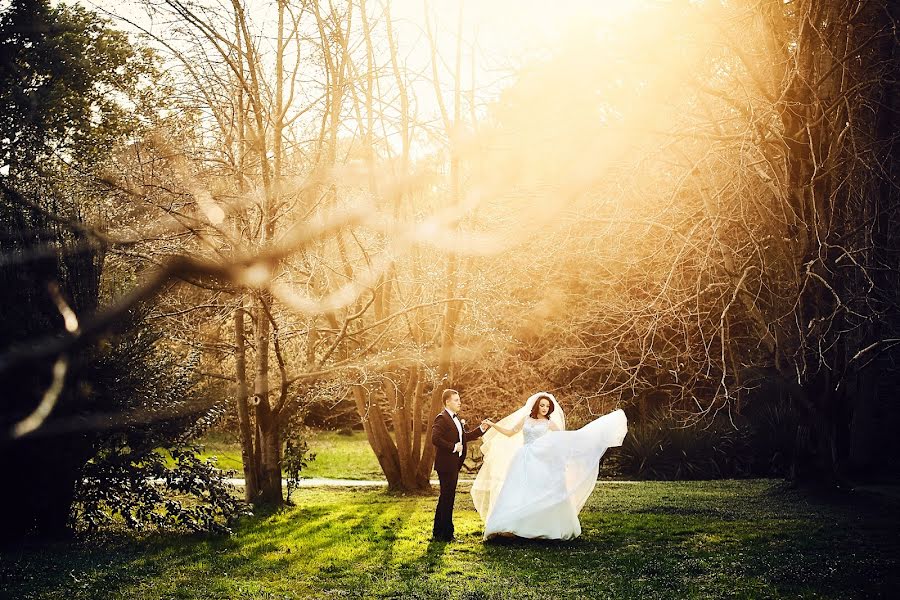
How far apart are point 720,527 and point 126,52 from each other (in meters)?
19.9

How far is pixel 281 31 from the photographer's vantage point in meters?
14.2

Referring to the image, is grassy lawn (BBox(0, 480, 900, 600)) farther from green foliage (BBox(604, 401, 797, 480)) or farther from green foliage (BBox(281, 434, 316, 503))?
green foliage (BBox(604, 401, 797, 480))

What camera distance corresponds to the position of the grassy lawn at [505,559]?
314 inches

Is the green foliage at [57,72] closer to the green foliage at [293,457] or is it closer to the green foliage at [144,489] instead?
the green foliage at [293,457]

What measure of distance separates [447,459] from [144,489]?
375cm

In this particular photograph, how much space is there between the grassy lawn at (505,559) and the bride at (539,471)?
286 mm

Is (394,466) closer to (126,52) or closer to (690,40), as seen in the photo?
(690,40)

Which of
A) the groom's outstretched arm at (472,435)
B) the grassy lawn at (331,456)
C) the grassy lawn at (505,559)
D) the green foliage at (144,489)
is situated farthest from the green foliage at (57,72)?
the groom's outstretched arm at (472,435)

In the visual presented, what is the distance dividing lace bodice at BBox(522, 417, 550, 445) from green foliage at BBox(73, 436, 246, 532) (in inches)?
155

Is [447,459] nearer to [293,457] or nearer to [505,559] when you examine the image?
[505,559]

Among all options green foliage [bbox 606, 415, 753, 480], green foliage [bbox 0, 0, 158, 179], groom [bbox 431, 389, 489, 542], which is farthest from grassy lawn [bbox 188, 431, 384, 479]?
groom [bbox 431, 389, 489, 542]

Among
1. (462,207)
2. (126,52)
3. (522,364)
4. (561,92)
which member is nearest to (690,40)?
(561,92)

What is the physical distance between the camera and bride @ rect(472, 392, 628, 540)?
34.8 feet

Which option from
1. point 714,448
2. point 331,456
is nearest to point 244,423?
point 714,448
